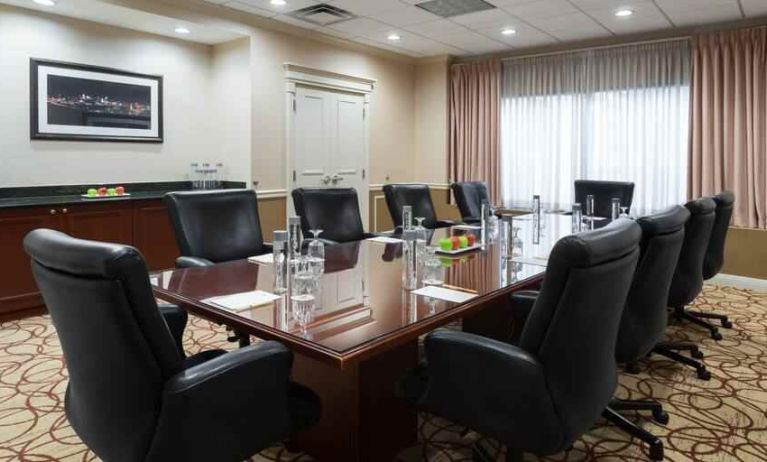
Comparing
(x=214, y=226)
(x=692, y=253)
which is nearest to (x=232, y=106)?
(x=214, y=226)

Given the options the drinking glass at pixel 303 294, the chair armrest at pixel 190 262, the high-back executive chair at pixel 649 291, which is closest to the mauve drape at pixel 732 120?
the high-back executive chair at pixel 649 291

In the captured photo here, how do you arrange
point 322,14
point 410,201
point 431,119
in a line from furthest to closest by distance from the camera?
point 431,119, point 322,14, point 410,201

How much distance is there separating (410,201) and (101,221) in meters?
2.44

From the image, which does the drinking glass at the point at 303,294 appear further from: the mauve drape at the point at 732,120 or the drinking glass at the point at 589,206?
the mauve drape at the point at 732,120

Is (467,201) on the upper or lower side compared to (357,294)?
upper

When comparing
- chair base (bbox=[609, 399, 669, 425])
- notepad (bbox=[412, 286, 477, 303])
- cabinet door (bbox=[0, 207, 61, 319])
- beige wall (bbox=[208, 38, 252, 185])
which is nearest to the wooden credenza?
cabinet door (bbox=[0, 207, 61, 319])

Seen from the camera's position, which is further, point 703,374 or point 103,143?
point 103,143

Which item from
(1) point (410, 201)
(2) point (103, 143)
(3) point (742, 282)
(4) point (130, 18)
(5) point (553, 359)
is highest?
(4) point (130, 18)

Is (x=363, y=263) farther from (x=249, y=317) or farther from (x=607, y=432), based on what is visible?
(x=607, y=432)

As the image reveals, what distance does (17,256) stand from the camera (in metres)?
3.91

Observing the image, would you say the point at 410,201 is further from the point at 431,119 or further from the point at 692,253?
the point at 431,119

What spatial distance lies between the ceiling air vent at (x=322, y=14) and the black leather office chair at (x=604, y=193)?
2.68m

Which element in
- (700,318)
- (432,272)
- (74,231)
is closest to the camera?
(432,272)

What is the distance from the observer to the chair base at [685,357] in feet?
9.63
